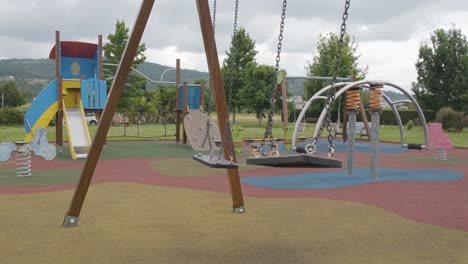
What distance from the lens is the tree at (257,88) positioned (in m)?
42.3

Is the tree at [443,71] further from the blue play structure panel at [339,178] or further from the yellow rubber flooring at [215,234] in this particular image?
the yellow rubber flooring at [215,234]

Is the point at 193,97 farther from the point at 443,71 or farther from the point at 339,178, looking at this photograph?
the point at 443,71

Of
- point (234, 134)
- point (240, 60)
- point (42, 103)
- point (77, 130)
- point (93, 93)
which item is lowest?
point (234, 134)

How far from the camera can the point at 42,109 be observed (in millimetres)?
15453

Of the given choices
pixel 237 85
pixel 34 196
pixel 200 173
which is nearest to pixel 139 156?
pixel 200 173

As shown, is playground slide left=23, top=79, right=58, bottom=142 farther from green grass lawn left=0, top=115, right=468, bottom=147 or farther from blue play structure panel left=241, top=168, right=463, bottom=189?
blue play structure panel left=241, top=168, right=463, bottom=189

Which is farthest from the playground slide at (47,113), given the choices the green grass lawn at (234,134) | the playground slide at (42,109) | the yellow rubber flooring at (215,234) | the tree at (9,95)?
the tree at (9,95)

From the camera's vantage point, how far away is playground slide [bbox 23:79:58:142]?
50.3ft

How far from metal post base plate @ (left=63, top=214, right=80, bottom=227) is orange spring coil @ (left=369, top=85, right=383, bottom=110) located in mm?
6672

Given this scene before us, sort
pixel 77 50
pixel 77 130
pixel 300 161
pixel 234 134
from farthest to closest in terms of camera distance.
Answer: pixel 234 134, pixel 77 50, pixel 77 130, pixel 300 161

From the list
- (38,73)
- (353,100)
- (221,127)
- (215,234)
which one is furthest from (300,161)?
(38,73)

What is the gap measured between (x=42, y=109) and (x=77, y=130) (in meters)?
1.68

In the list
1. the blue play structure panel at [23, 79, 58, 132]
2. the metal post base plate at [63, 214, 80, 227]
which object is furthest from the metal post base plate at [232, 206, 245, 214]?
the blue play structure panel at [23, 79, 58, 132]

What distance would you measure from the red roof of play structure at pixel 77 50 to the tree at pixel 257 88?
84.7ft
